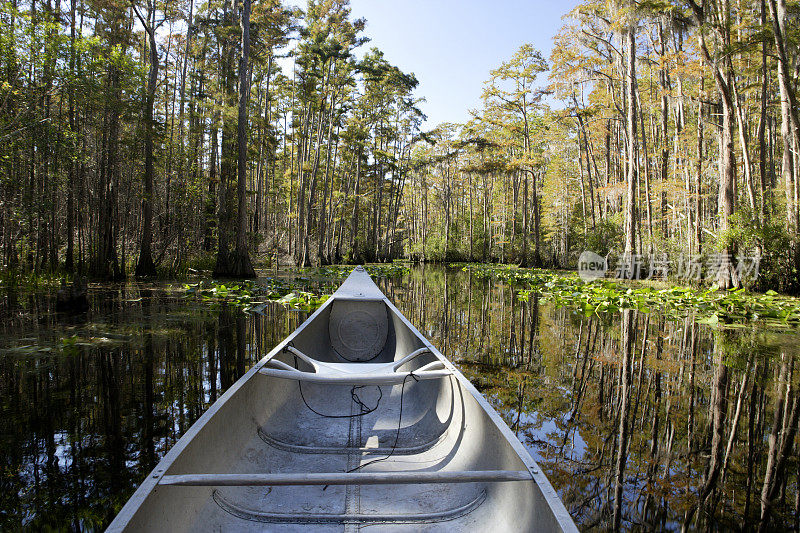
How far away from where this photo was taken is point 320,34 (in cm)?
1847

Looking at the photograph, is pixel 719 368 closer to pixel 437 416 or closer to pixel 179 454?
pixel 437 416

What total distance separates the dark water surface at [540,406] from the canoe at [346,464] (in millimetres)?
586

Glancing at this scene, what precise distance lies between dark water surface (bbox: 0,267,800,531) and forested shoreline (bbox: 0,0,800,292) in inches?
215

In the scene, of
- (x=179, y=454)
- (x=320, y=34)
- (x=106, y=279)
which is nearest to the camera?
(x=179, y=454)

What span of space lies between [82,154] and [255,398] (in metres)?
11.7

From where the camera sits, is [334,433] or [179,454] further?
[334,433]

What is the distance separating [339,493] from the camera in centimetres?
205

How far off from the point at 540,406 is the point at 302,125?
25.5 metres

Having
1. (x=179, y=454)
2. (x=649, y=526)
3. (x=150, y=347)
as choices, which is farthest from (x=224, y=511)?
(x=150, y=347)

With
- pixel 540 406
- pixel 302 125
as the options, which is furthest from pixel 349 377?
pixel 302 125

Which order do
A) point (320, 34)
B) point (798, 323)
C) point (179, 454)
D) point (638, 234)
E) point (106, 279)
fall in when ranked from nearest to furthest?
point (179, 454)
point (798, 323)
point (106, 279)
point (638, 234)
point (320, 34)

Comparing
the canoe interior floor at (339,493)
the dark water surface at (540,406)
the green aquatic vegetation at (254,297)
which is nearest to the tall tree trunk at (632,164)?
the dark water surface at (540,406)

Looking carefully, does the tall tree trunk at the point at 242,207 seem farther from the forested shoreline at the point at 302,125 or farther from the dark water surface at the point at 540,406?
the dark water surface at the point at 540,406

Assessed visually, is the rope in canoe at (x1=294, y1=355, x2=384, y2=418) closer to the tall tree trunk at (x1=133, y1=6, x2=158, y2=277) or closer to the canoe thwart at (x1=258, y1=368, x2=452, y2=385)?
the canoe thwart at (x1=258, y1=368, x2=452, y2=385)
